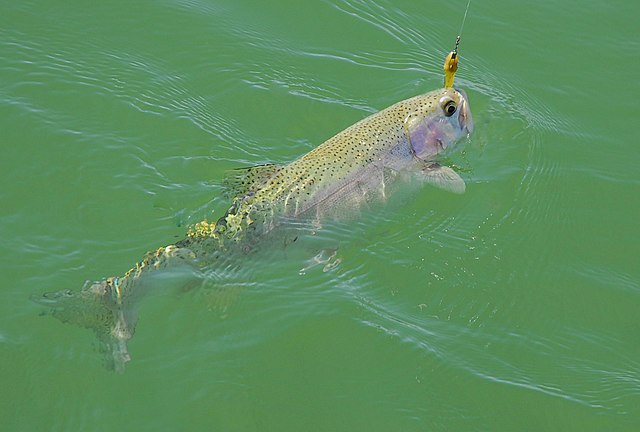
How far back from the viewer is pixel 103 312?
552 centimetres

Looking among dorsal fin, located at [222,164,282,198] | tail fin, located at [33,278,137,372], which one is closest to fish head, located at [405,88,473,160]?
dorsal fin, located at [222,164,282,198]

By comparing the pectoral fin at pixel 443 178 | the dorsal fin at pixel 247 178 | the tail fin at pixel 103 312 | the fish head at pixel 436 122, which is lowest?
the tail fin at pixel 103 312

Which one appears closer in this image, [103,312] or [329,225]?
[103,312]

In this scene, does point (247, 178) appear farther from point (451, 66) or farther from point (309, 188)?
point (451, 66)

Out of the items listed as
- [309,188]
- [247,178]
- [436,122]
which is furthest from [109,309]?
[436,122]

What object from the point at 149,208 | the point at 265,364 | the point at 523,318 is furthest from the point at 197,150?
the point at 523,318

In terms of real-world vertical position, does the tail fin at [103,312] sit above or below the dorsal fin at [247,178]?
below

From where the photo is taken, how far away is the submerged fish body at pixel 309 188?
554cm

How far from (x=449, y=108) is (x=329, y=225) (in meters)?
1.49

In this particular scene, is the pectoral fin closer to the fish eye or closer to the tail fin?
the fish eye

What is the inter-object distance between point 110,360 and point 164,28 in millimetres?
3901

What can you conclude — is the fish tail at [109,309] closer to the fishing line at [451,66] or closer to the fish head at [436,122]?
the fish head at [436,122]

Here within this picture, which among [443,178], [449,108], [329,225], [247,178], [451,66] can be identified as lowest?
[329,225]

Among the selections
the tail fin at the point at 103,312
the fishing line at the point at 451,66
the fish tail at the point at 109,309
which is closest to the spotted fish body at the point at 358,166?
the fishing line at the point at 451,66
